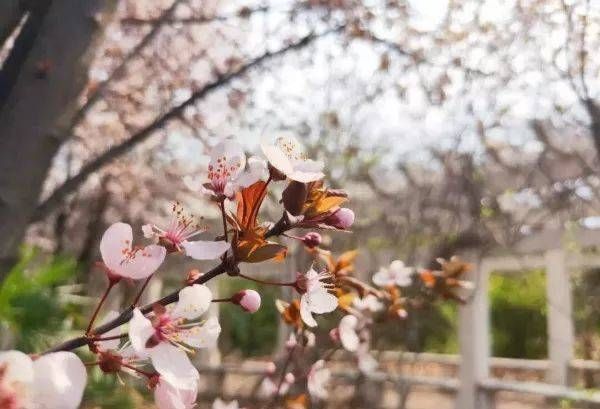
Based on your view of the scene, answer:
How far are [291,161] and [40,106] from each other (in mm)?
641

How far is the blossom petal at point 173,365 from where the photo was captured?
565 millimetres

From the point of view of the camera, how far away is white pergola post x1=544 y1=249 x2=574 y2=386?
7188mm

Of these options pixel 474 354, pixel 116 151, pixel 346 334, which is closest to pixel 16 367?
pixel 346 334

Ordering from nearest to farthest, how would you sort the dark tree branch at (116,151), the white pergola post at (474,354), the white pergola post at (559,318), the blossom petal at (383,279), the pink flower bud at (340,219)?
the pink flower bud at (340,219)
the blossom petal at (383,279)
the dark tree branch at (116,151)
the white pergola post at (474,354)
the white pergola post at (559,318)

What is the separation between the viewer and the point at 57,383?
0.46 m

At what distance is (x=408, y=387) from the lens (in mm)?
5039

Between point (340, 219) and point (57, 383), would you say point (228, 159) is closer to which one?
point (340, 219)

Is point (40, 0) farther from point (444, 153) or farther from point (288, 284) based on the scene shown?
point (444, 153)

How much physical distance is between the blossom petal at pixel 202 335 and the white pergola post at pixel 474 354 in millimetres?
5632

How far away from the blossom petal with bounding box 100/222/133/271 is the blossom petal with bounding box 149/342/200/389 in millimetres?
79

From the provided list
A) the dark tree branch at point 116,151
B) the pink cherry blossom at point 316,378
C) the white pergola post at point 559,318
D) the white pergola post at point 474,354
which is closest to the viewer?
the pink cherry blossom at point 316,378

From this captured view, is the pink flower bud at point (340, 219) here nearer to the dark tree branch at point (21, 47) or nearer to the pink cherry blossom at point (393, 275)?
the dark tree branch at point (21, 47)

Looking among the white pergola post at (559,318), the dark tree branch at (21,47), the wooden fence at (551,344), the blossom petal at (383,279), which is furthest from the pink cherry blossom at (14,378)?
the white pergola post at (559,318)

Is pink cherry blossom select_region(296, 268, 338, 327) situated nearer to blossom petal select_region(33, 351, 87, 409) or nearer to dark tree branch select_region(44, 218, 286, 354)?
dark tree branch select_region(44, 218, 286, 354)
